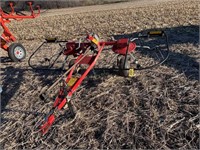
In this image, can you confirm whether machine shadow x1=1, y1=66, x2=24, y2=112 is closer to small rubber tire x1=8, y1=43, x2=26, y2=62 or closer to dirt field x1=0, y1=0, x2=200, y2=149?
dirt field x1=0, y1=0, x2=200, y2=149

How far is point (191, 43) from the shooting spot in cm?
625

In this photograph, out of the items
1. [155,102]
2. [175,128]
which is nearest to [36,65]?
[155,102]

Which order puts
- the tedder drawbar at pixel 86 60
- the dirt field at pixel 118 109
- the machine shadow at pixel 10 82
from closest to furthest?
1. the dirt field at pixel 118 109
2. the tedder drawbar at pixel 86 60
3. the machine shadow at pixel 10 82

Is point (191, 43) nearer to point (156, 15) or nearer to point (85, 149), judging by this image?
point (85, 149)

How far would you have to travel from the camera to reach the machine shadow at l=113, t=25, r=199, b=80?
4738 millimetres

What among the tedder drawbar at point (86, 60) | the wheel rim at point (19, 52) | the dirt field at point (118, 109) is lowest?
the wheel rim at point (19, 52)

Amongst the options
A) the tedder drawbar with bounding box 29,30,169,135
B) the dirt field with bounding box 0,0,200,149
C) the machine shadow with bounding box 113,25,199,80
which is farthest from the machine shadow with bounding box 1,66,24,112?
the machine shadow with bounding box 113,25,199,80

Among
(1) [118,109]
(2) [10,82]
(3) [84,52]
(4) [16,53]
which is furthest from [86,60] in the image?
(4) [16,53]

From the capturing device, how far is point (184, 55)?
5.54 meters

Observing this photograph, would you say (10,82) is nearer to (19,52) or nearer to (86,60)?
(19,52)

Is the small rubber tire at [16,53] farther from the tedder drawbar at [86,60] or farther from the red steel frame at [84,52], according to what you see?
the red steel frame at [84,52]

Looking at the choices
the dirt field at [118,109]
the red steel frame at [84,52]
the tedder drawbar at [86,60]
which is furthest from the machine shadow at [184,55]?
the red steel frame at [84,52]

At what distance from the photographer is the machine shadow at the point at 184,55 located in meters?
4.74

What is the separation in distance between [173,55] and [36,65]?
3.35 m
